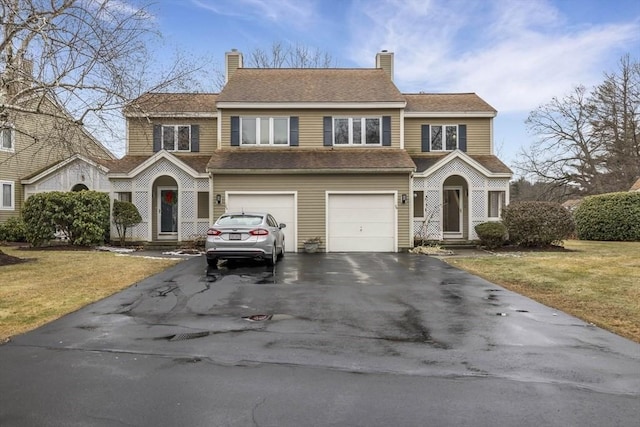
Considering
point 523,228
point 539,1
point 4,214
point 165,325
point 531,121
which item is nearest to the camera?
point 165,325

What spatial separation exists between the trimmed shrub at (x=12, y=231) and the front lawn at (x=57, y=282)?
5783 millimetres

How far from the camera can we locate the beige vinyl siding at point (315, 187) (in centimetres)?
1805

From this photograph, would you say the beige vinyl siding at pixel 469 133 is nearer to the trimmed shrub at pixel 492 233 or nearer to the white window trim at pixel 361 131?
the white window trim at pixel 361 131

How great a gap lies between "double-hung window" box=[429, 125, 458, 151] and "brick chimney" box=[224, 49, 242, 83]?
1013 centimetres

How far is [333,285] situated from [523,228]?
1130cm

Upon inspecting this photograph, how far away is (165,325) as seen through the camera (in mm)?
6477

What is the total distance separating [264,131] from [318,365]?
52.4ft

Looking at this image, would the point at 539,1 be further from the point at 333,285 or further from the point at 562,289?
the point at 333,285

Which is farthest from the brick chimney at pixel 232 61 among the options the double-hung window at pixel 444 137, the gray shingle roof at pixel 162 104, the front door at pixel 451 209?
the front door at pixel 451 209

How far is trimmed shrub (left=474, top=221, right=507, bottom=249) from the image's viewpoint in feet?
60.2

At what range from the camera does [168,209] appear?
2109 cm

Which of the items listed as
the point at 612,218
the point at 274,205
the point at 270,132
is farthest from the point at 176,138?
the point at 612,218

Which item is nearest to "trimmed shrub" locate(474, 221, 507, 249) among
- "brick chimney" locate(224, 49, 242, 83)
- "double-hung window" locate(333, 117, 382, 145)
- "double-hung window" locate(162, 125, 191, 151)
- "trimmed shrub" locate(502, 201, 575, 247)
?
"trimmed shrub" locate(502, 201, 575, 247)

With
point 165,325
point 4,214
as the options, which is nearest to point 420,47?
point 165,325
